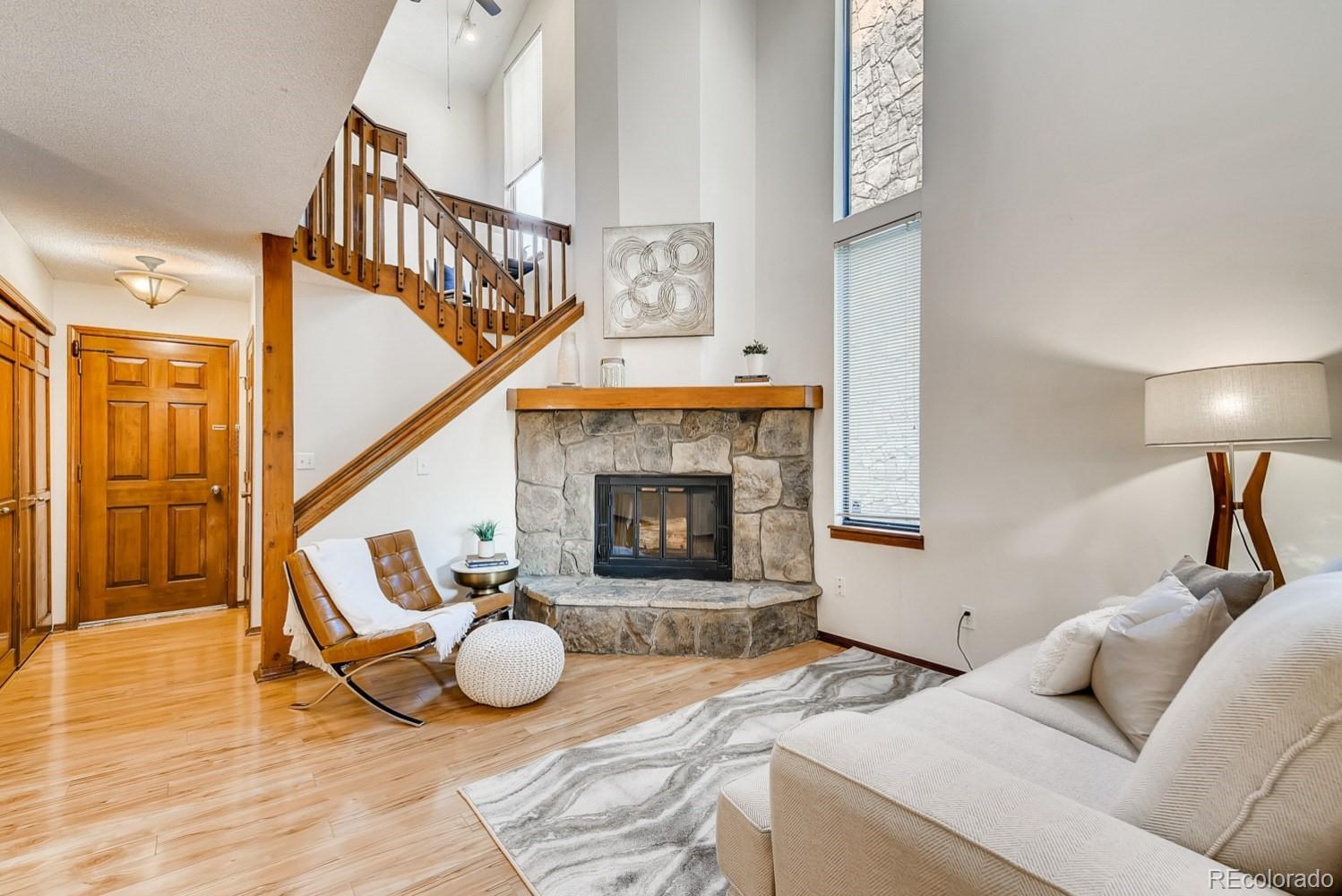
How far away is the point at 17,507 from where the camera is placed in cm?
332

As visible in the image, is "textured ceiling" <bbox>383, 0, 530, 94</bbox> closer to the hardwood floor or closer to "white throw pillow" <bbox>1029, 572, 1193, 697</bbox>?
the hardwood floor

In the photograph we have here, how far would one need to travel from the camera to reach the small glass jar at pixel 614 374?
3885 mm

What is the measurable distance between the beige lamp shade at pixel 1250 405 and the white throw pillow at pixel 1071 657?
0.64 m

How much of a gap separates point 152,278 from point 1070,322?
5044 mm

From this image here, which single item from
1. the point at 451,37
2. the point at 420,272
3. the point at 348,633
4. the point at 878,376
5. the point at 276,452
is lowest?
the point at 348,633

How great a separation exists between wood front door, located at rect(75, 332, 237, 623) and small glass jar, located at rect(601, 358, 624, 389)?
308cm

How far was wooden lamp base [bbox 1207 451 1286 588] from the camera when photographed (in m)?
1.98

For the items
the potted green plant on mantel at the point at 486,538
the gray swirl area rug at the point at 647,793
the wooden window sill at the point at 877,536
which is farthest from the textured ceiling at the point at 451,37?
the gray swirl area rug at the point at 647,793

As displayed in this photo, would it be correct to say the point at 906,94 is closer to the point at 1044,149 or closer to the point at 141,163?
the point at 1044,149

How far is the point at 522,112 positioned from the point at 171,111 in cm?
468

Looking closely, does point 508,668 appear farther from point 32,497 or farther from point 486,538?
point 32,497

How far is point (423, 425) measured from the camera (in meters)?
3.63

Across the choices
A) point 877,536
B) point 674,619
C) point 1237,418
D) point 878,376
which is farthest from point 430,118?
point 1237,418

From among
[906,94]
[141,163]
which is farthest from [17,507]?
[906,94]
